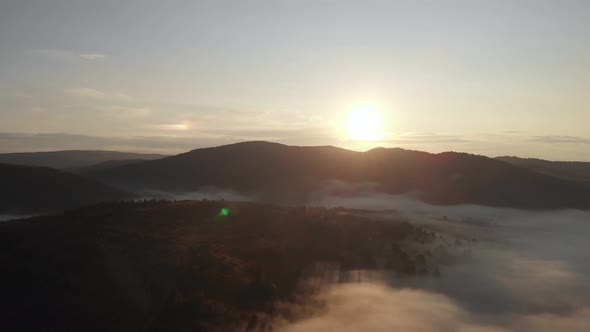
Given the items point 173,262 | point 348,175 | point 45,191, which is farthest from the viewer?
point 348,175

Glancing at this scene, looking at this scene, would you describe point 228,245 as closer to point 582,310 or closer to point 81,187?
point 582,310

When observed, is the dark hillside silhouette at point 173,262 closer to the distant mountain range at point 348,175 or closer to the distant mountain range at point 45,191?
the distant mountain range at point 45,191

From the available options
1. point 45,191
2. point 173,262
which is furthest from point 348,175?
point 173,262

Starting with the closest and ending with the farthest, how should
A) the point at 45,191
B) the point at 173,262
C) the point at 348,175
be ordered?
the point at 173,262 → the point at 45,191 → the point at 348,175

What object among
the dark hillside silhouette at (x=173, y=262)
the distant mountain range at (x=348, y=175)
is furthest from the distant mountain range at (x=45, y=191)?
the dark hillside silhouette at (x=173, y=262)

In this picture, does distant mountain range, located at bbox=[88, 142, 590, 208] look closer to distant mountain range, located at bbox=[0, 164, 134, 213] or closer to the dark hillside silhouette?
distant mountain range, located at bbox=[0, 164, 134, 213]

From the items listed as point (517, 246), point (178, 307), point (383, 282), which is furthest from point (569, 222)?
point (178, 307)

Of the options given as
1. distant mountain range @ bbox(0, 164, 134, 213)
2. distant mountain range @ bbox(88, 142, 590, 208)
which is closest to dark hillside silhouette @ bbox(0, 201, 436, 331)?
distant mountain range @ bbox(0, 164, 134, 213)

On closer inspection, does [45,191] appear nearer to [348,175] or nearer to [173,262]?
[348,175]
